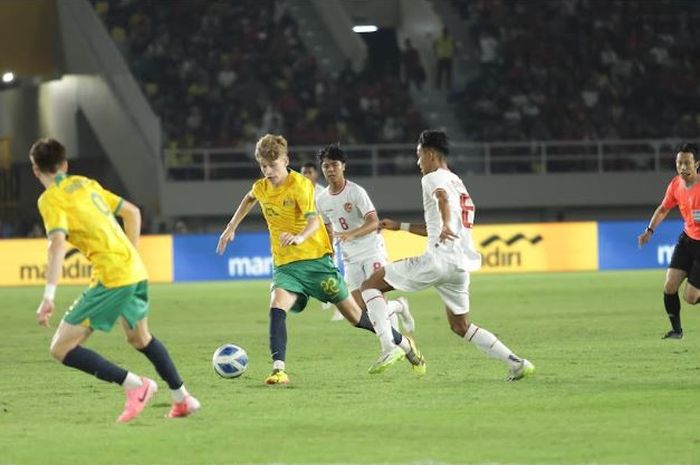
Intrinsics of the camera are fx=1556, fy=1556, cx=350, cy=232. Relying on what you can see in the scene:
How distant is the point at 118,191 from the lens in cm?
3988

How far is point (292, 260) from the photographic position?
43.2 feet

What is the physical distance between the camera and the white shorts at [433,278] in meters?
12.4

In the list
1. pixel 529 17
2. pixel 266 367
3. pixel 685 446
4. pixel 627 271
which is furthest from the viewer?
pixel 529 17

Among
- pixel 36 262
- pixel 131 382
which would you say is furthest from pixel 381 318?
pixel 36 262

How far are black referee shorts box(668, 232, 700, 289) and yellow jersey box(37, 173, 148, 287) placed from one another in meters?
8.39

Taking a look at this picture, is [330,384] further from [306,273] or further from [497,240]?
[497,240]

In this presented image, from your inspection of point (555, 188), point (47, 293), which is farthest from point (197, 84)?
point (47, 293)

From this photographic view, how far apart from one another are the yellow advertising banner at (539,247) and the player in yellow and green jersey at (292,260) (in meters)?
21.5

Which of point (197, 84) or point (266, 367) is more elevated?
point (197, 84)

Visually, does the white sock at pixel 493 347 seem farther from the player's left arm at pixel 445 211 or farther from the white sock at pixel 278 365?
the white sock at pixel 278 365

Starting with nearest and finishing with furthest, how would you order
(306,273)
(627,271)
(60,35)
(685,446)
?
(685,446)
(306,273)
(627,271)
(60,35)

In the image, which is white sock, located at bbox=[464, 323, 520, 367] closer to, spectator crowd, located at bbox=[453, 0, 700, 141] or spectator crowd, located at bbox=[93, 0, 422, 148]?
spectator crowd, located at bbox=[93, 0, 422, 148]

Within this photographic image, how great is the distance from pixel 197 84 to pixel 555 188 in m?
9.56

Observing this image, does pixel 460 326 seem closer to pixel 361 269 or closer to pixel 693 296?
pixel 361 269
